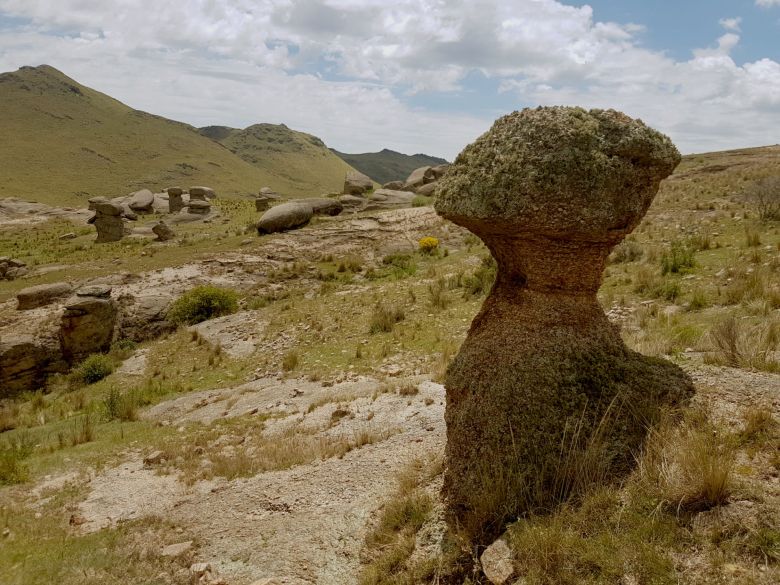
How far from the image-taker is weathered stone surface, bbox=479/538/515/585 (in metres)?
3.45

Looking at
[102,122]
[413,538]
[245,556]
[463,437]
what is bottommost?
[245,556]

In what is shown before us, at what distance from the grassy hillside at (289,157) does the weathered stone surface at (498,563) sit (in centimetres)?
10879

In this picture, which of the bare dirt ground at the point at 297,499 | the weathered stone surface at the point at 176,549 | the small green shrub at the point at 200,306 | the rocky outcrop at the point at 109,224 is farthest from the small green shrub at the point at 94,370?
the rocky outcrop at the point at 109,224

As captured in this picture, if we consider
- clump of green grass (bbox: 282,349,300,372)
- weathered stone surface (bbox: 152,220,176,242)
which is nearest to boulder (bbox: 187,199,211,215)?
weathered stone surface (bbox: 152,220,176,242)

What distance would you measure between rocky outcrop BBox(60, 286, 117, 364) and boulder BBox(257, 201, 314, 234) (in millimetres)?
11346

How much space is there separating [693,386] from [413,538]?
273cm

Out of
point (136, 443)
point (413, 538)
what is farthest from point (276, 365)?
point (413, 538)

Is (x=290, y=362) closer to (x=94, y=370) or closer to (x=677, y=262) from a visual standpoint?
(x=94, y=370)

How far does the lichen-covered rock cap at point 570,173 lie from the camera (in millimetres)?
4184

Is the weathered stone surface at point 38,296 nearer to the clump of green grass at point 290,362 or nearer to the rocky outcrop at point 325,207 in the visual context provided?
the clump of green grass at point 290,362

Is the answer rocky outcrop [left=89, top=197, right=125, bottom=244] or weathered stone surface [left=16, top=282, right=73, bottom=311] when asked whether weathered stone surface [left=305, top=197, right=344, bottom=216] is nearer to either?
rocky outcrop [left=89, top=197, right=125, bottom=244]

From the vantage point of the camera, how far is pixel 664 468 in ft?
12.0

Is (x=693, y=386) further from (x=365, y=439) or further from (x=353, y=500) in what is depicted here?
(x=365, y=439)

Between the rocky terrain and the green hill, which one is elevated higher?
the green hill
